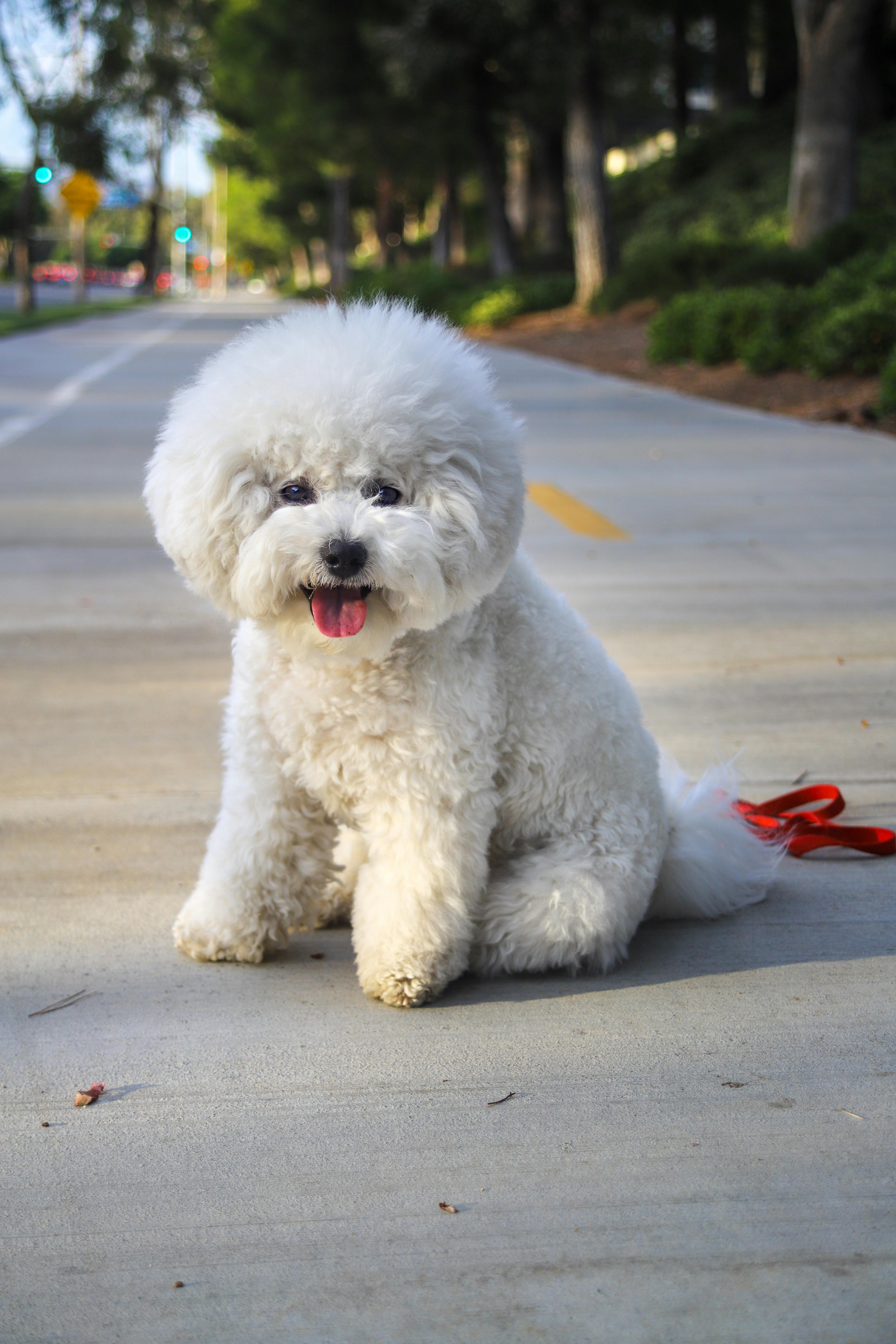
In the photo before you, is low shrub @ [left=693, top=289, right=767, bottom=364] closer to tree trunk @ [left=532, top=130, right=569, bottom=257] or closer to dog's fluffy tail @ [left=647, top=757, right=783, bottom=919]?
dog's fluffy tail @ [left=647, top=757, right=783, bottom=919]

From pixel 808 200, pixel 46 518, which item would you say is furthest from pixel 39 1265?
pixel 808 200

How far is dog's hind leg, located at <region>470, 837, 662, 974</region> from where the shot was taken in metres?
2.80

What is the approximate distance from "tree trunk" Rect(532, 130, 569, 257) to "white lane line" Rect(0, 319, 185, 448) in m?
11.0

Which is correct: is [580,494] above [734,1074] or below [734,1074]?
above

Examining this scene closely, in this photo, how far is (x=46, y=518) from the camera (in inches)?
316

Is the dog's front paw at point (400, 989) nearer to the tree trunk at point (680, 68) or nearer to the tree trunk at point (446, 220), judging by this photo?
the tree trunk at point (680, 68)

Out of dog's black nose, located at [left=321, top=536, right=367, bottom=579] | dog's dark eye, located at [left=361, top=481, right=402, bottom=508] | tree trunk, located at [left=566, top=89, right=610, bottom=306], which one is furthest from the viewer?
tree trunk, located at [left=566, top=89, right=610, bottom=306]

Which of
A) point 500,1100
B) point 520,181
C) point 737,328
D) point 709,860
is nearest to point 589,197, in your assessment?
point 737,328

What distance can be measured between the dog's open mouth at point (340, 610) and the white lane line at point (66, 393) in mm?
9059

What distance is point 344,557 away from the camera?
2.40 metres

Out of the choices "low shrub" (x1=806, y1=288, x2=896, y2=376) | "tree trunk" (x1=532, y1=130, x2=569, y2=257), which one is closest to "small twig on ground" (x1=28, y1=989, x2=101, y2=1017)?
"low shrub" (x1=806, y1=288, x2=896, y2=376)

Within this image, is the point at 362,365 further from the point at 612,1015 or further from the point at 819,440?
the point at 819,440

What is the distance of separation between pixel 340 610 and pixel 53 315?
33.3 m

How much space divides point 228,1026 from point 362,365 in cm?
133
